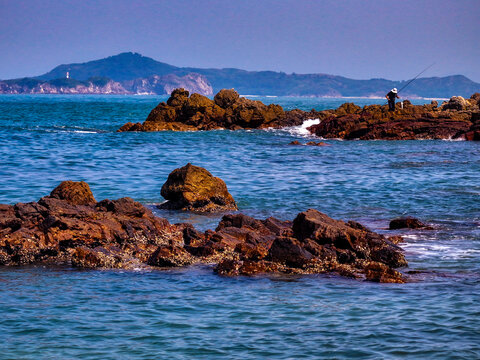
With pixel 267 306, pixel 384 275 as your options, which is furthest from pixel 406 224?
pixel 267 306

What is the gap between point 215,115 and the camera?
6450 centimetres

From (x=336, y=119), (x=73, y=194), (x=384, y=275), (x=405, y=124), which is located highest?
(x=336, y=119)

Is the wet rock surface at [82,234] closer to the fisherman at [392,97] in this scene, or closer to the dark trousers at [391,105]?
the fisherman at [392,97]

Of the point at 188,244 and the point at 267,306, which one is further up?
the point at 188,244

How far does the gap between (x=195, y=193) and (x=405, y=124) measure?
120ft

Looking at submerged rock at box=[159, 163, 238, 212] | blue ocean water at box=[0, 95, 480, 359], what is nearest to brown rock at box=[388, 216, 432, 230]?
blue ocean water at box=[0, 95, 480, 359]

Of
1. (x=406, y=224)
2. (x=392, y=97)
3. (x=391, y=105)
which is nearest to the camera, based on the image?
(x=406, y=224)

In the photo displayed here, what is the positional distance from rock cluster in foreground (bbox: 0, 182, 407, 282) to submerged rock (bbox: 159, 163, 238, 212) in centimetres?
442

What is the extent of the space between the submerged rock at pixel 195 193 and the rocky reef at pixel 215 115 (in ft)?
127

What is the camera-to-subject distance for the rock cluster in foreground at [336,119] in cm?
5322

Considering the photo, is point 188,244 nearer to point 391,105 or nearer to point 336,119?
point 336,119

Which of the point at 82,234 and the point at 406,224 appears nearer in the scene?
the point at 82,234

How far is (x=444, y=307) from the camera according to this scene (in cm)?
1077

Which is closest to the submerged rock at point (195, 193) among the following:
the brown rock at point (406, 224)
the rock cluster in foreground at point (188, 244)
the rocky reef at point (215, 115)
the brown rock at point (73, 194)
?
the brown rock at point (73, 194)
